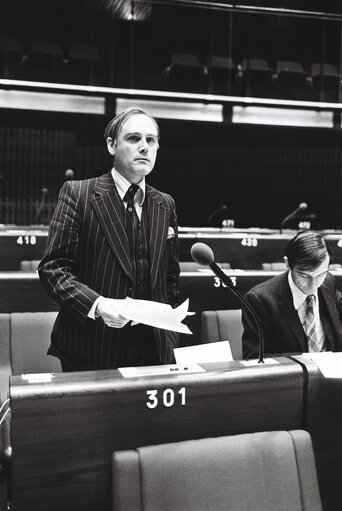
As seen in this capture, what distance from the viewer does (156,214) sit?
162 cm

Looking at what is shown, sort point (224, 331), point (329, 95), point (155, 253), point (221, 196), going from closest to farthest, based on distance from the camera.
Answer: point (155, 253)
point (224, 331)
point (329, 95)
point (221, 196)

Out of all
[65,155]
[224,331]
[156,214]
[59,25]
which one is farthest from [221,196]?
[156,214]

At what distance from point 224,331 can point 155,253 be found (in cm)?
106

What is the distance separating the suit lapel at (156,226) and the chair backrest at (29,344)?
3.20ft

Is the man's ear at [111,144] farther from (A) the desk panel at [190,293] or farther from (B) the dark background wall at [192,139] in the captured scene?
(B) the dark background wall at [192,139]

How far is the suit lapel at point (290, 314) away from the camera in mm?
1901

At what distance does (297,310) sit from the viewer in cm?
194

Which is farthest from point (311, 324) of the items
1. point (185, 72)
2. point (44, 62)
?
point (44, 62)

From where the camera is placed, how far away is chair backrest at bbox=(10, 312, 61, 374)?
2.34m

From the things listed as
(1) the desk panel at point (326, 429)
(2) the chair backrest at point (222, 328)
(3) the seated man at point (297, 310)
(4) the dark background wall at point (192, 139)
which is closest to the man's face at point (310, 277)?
(3) the seated man at point (297, 310)

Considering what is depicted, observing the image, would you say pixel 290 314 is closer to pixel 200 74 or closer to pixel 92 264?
pixel 92 264

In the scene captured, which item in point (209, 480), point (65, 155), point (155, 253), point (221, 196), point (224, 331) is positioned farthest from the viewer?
point (221, 196)

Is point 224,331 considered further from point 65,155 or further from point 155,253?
point 65,155

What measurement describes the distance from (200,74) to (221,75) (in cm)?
46
